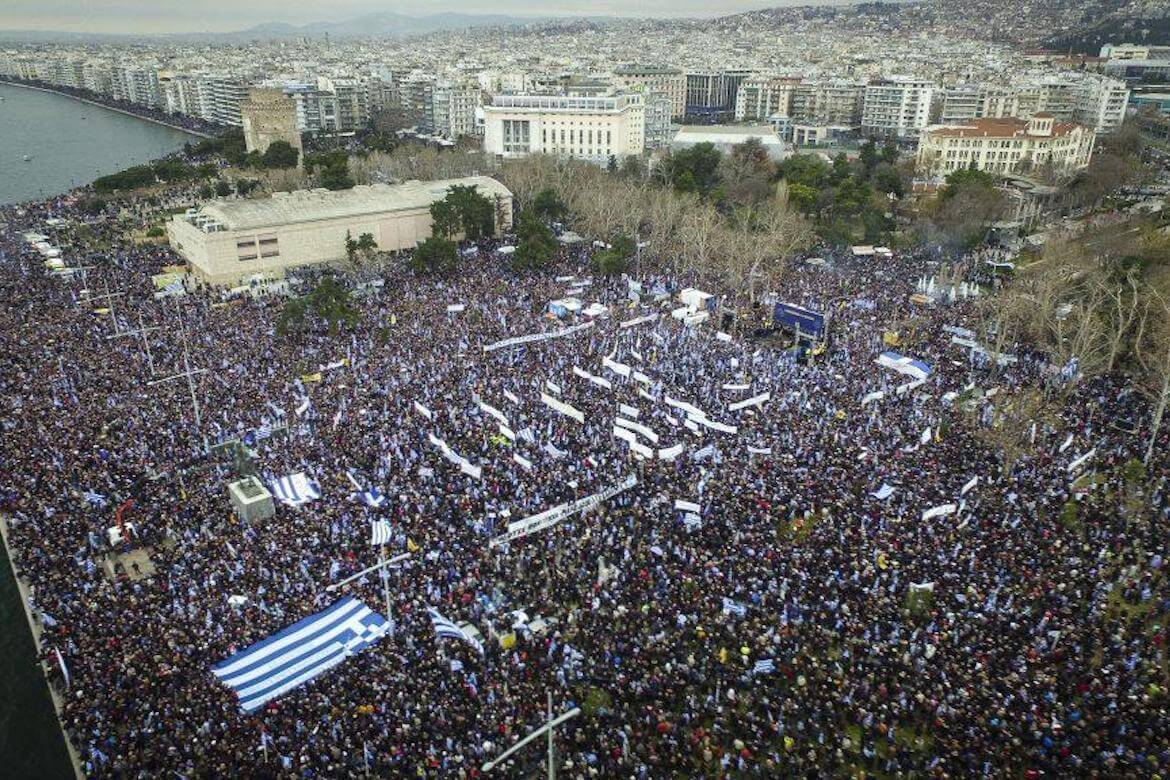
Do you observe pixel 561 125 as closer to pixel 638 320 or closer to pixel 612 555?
pixel 638 320

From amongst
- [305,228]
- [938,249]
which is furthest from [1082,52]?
[305,228]

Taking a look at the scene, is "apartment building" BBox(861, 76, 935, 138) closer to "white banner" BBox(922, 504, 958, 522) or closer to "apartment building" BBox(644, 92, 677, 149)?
"apartment building" BBox(644, 92, 677, 149)

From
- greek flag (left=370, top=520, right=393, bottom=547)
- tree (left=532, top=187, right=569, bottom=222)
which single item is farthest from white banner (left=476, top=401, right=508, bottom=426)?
tree (left=532, top=187, right=569, bottom=222)

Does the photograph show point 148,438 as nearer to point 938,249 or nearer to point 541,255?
point 541,255

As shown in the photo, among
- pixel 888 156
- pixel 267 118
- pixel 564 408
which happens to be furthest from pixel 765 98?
pixel 564 408

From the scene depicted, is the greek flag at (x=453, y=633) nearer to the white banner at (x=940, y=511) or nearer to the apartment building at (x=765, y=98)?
the white banner at (x=940, y=511)
